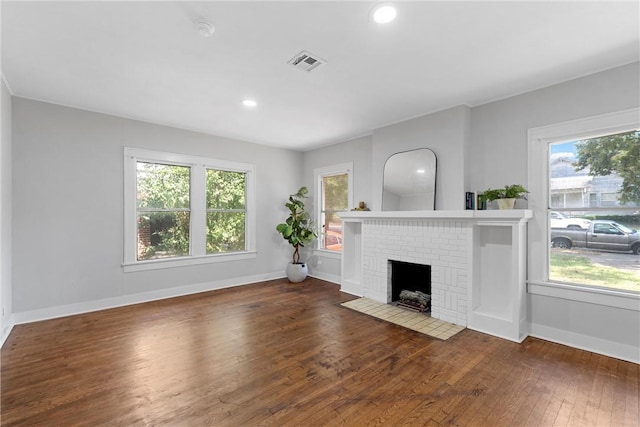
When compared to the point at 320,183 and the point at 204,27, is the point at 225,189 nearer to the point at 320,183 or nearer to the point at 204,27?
the point at 320,183

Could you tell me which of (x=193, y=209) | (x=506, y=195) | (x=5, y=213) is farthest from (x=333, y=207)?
(x=5, y=213)

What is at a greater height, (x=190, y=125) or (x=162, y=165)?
(x=190, y=125)

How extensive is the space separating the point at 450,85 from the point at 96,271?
197 inches

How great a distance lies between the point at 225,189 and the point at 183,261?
144 centimetres

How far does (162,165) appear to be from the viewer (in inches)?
177

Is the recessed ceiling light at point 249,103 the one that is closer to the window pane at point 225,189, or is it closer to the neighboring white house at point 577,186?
the window pane at point 225,189

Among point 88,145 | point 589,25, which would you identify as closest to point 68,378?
point 88,145

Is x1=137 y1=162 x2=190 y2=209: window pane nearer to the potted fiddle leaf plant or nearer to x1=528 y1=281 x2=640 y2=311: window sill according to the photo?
the potted fiddle leaf plant

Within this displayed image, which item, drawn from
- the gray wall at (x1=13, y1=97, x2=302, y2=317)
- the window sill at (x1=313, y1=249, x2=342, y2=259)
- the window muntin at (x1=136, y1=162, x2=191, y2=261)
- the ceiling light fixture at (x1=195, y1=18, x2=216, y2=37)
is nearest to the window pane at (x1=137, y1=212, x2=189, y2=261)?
the window muntin at (x1=136, y1=162, x2=191, y2=261)

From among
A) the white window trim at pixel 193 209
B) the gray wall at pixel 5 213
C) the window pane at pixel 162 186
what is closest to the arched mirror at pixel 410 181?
the white window trim at pixel 193 209

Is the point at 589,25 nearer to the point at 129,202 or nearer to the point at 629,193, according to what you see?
the point at 629,193

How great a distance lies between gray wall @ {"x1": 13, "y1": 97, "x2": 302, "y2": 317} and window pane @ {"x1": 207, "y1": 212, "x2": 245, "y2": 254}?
648 millimetres

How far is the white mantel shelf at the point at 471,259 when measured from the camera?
3008mm

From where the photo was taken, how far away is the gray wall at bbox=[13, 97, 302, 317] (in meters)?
3.40
